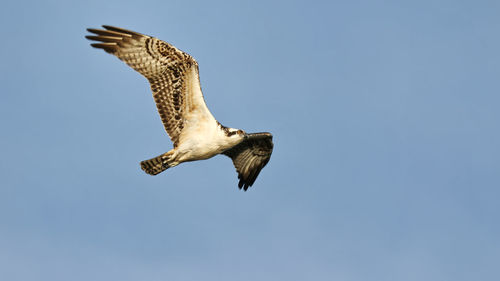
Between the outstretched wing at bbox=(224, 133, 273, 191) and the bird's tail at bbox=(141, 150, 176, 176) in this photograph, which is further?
the outstretched wing at bbox=(224, 133, 273, 191)

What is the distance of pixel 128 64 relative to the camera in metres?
23.4

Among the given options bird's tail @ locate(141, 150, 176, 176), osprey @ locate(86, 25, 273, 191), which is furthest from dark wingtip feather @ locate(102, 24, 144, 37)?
bird's tail @ locate(141, 150, 176, 176)

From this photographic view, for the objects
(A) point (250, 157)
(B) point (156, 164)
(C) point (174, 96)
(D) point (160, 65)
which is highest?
(A) point (250, 157)

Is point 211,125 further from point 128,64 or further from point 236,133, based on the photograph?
point 128,64

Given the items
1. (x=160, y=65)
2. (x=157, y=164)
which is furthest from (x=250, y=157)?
(x=160, y=65)

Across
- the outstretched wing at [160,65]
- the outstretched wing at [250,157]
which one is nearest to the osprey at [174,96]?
the outstretched wing at [160,65]

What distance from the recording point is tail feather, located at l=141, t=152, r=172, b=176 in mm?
23547

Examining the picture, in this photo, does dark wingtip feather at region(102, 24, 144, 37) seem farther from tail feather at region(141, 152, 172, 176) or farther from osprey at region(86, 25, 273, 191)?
tail feather at region(141, 152, 172, 176)

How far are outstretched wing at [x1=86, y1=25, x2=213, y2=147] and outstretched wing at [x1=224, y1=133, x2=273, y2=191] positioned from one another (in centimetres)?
225

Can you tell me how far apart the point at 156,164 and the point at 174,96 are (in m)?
1.67

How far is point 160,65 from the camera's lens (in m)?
23.3

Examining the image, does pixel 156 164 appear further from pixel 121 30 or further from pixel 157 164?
pixel 121 30

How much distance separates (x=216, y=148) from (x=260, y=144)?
2033 mm

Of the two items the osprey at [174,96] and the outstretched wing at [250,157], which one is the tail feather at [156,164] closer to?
the osprey at [174,96]
